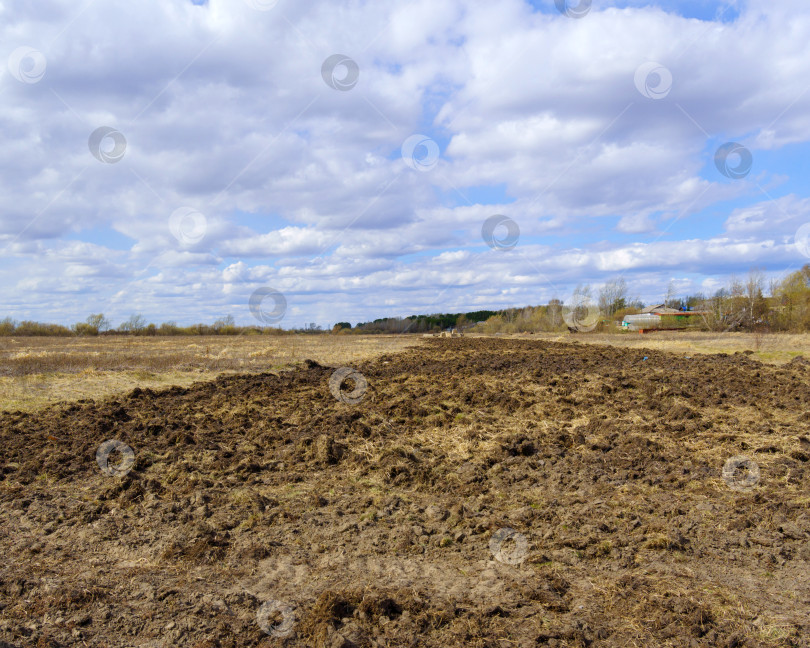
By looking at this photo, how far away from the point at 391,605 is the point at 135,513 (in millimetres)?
3851

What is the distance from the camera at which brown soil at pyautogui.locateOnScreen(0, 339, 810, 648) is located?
3988mm

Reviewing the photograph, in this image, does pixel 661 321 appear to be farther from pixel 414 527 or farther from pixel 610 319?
pixel 414 527

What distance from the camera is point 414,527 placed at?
580 centimetres

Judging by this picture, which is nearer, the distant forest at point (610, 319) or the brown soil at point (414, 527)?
the brown soil at point (414, 527)

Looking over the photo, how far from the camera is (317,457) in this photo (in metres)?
8.65

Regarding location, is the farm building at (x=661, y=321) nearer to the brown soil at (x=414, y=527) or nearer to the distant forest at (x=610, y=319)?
the distant forest at (x=610, y=319)

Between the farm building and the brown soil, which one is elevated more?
the farm building

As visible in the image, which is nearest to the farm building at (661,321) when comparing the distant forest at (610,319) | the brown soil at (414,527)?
the distant forest at (610,319)

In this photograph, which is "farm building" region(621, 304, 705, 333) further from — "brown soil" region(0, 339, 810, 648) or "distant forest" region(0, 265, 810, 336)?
"brown soil" region(0, 339, 810, 648)

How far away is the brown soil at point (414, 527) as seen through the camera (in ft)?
13.1

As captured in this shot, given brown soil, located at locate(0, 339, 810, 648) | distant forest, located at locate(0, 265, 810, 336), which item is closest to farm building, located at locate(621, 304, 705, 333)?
distant forest, located at locate(0, 265, 810, 336)

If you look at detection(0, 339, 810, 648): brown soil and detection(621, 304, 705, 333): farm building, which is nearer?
detection(0, 339, 810, 648): brown soil

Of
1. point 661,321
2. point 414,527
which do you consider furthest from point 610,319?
point 414,527

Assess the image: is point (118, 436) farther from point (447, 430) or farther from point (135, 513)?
point (447, 430)
